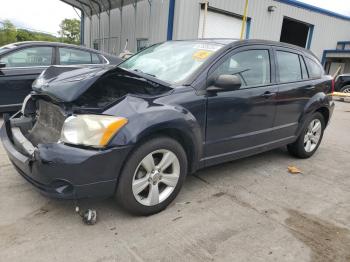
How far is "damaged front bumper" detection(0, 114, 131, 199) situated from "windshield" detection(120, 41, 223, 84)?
44.7 inches

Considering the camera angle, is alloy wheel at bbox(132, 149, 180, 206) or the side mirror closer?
alloy wheel at bbox(132, 149, 180, 206)

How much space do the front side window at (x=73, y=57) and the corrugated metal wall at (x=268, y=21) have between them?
7698 mm

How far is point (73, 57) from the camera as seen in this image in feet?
21.3

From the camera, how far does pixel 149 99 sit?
279 centimetres

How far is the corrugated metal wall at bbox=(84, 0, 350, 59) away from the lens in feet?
44.9

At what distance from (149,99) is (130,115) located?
0.29 meters

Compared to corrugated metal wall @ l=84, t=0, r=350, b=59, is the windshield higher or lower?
lower

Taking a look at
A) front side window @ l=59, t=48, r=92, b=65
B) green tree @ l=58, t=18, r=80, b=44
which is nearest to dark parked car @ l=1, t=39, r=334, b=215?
front side window @ l=59, t=48, r=92, b=65

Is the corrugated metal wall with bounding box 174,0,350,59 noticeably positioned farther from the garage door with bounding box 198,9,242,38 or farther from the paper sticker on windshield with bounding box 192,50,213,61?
the paper sticker on windshield with bounding box 192,50,213,61

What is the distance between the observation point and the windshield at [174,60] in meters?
3.31

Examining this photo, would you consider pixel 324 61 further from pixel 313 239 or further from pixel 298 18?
pixel 313 239

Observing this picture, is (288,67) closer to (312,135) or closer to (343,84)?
(312,135)

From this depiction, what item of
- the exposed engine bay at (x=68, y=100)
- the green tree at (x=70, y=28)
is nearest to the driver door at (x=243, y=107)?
the exposed engine bay at (x=68, y=100)

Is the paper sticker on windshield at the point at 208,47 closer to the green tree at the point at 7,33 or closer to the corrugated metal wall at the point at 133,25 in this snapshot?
the corrugated metal wall at the point at 133,25
